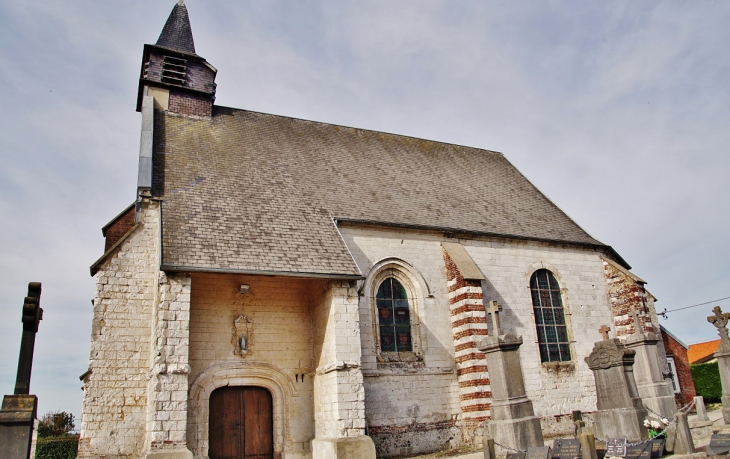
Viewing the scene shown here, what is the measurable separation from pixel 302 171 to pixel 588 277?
8900 millimetres

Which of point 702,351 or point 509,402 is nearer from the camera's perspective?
point 509,402

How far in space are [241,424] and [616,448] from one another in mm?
7080

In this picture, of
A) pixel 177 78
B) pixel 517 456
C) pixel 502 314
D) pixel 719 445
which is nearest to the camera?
pixel 719 445

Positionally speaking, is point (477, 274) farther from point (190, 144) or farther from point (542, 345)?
point (190, 144)

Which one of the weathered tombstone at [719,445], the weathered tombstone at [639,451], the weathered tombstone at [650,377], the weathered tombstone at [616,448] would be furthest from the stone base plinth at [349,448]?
the weathered tombstone at [650,377]

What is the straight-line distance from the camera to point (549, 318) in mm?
14852

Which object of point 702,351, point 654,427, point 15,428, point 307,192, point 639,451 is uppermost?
point 307,192

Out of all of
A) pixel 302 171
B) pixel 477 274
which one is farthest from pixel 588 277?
pixel 302 171

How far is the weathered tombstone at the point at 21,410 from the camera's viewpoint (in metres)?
6.21

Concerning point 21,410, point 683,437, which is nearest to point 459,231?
point 683,437

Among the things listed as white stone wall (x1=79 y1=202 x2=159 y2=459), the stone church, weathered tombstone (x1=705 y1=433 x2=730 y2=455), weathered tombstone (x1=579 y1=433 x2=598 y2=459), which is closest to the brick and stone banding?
the stone church

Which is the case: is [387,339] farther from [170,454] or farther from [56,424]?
[56,424]

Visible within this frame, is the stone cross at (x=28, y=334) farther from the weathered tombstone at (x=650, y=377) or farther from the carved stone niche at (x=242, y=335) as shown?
the weathered tombstone at (x=650, y=377)

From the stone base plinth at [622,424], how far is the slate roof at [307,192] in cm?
557
